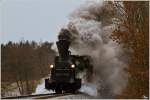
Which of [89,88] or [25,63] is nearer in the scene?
[89,88]

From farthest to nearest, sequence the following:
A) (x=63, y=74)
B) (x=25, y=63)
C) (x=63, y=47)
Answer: (x=25, y=63), (x=63, y=47), (x=63, y=74)

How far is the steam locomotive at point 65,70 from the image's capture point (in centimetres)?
1736

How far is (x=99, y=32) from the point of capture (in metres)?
20.5

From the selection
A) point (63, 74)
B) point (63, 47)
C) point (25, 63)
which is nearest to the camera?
point (63, 74)

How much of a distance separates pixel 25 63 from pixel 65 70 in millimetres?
6585

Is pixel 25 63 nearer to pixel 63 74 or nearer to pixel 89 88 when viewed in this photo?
pixel 63 74

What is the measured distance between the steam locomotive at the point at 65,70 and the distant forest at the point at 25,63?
2346 millimetres

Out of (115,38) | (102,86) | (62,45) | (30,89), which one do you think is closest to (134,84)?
(115,38)

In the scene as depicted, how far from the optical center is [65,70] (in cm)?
1780

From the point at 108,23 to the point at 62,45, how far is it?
2.23 meters

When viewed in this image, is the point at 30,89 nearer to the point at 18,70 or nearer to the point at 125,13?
the point at 18,70

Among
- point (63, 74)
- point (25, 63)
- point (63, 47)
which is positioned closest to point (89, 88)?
point (63, 74)

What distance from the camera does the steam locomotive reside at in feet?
57.0

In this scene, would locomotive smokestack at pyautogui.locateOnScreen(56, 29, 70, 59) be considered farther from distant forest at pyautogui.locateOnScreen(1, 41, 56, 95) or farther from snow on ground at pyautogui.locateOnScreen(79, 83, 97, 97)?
distant forest at pyautogui.locateOnScreen(1, 41, 56, 95)
